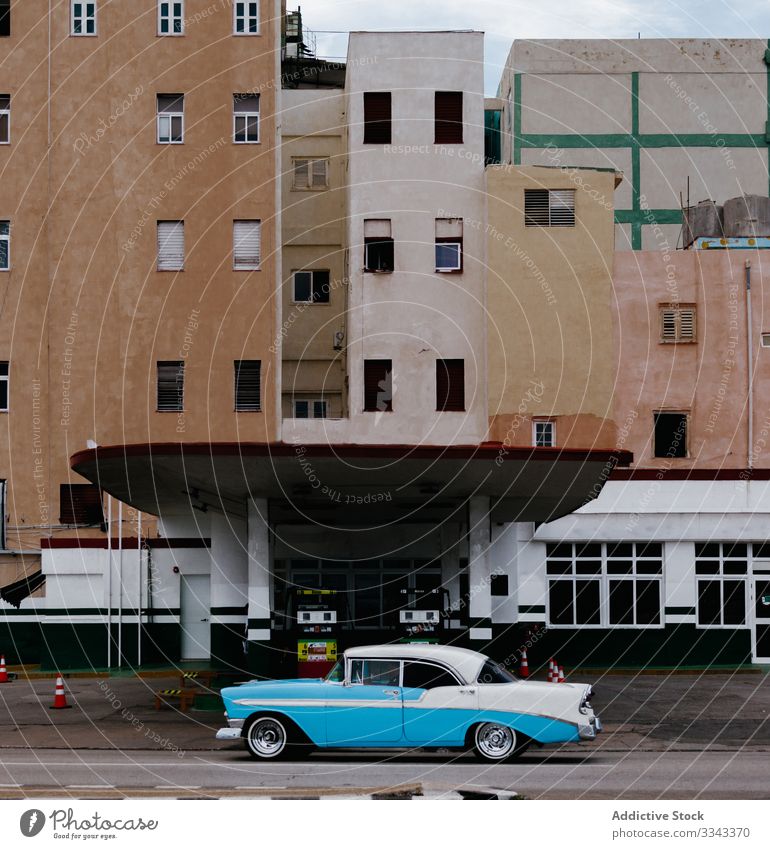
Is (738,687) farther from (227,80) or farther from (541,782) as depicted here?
(227,80)

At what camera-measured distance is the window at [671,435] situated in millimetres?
40844

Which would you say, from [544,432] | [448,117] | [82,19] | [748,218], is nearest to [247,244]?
[448,117]

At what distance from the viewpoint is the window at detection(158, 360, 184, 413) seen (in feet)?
116

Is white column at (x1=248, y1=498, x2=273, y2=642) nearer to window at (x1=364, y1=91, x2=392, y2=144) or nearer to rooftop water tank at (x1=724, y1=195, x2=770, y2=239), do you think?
window at (x1=364, y1=91, x2=392, y2=144)


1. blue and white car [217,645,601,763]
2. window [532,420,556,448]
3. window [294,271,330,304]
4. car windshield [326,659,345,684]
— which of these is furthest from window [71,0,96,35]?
blue and white car [217,645,601,763]

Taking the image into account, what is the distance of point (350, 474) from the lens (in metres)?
27.2

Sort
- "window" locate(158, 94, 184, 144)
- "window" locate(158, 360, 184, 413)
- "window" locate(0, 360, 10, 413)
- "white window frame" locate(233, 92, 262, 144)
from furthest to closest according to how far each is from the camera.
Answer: "window" locate(0, 360, 10, 413), "white window frame" locate(233, 92, 262, 144), "window" locate(158, 94, 184, 144), "window" locate(158, 360, 184, 413)

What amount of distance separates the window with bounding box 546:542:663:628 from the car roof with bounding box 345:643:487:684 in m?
17.0

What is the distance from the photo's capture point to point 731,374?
1609 inches

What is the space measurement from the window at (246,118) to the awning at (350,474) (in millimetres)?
10626

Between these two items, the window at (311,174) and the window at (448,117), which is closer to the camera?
the window at (448,117)

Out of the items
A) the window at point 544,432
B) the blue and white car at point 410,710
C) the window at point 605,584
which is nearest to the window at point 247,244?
the window at point 544,432

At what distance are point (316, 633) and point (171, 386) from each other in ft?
29.6

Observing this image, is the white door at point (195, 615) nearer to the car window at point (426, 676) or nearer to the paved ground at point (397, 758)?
the paved ground at point (397, 758)
